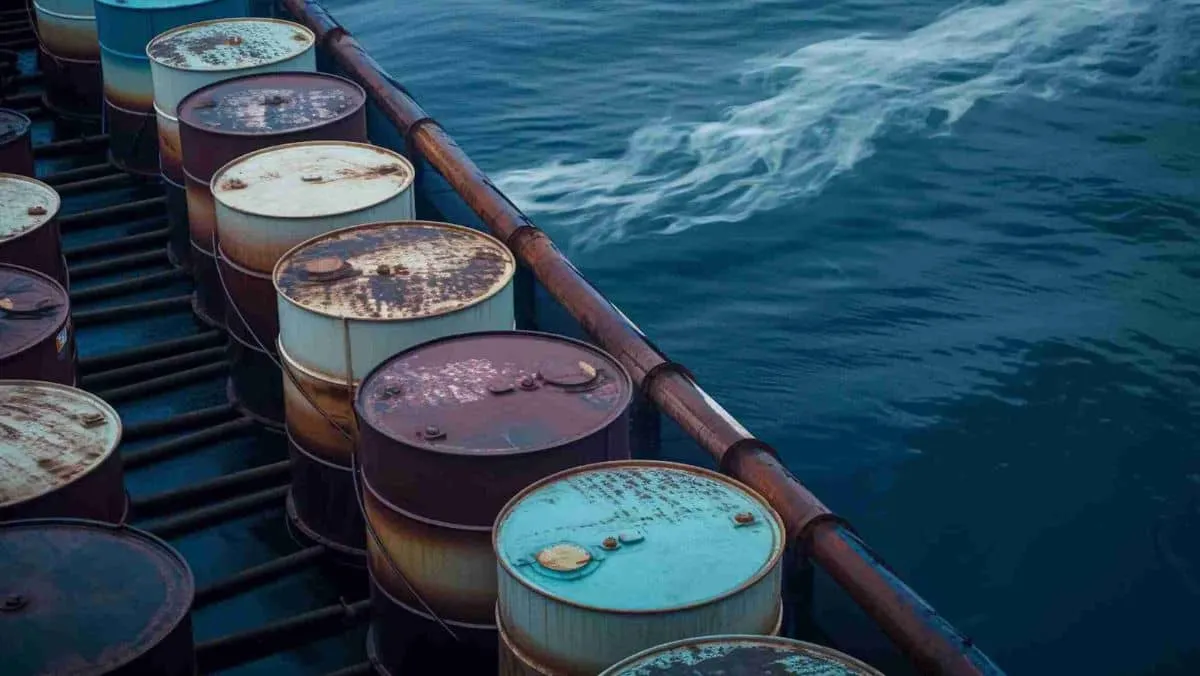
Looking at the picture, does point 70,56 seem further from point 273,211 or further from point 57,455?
point 57,455

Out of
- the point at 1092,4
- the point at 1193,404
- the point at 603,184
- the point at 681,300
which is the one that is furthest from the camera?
the point at 1092,4

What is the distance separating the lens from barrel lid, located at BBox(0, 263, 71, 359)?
1320cm

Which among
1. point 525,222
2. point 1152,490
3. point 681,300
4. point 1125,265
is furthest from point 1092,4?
point 525,222

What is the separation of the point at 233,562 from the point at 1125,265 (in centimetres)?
1812

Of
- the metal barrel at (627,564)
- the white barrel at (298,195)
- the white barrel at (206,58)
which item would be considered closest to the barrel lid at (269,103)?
the white barrel at (206,58)

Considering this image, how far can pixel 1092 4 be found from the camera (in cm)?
3997

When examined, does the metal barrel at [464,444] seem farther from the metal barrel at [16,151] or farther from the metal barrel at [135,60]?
the metal barrel at [135,60]

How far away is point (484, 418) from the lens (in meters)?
11.3

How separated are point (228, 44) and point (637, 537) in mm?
12354

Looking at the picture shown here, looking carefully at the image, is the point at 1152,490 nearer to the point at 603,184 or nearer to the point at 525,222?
the point at 525,222

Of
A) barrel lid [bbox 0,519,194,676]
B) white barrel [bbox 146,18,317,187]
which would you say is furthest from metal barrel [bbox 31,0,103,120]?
barrel lid [bbox 0,519,194,676]

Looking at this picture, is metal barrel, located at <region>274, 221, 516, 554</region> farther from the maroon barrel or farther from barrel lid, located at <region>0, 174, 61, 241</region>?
barrel lid, located at <region>0, 174, 61, 241</region>

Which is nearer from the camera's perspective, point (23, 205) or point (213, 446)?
point (23, 205)

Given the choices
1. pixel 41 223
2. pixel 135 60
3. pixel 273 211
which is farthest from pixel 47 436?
pixel 135 60
